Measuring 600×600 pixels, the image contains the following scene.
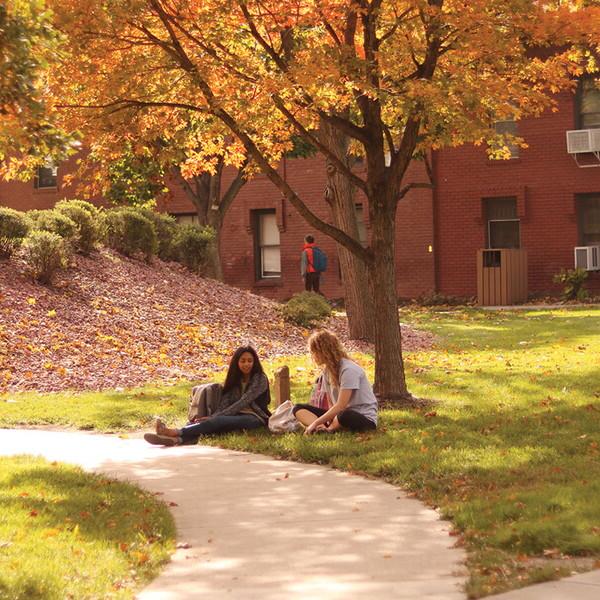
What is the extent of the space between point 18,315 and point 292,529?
10.9 m

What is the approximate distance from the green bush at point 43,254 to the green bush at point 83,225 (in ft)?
6.67

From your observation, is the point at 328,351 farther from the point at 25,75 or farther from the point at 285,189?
the point at 25,75

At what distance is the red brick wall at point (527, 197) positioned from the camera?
114 ft

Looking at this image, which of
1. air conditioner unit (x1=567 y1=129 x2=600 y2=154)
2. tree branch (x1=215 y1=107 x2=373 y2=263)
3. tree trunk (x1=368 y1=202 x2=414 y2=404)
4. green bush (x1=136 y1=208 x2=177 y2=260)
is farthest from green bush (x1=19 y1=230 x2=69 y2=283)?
air conditioner unit (x1=567 y1=129 x2=600 y2=154)

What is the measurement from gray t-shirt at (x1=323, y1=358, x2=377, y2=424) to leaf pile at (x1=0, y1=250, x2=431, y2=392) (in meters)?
4.72

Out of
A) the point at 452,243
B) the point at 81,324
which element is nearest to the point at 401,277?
the point at 452,243

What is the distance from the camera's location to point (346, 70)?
13.0m

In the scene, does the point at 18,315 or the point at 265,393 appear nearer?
the point at 265,393

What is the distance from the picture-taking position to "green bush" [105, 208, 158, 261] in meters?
24.1

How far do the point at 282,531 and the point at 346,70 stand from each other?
246 inches

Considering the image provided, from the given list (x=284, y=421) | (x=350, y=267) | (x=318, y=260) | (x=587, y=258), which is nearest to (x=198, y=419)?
(x=284, y=421)

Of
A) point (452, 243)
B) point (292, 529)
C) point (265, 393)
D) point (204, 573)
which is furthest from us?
point (452, 243)

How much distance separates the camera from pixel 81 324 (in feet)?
61.4

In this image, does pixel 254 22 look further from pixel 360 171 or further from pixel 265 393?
pixel 360 171
